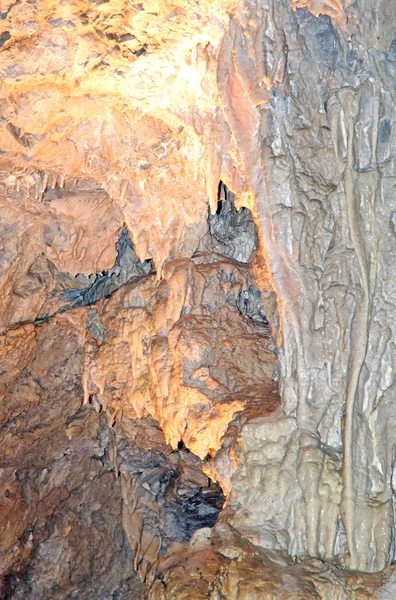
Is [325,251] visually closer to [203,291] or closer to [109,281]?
[203,291]

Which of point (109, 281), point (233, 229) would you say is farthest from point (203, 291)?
point (109, 281)

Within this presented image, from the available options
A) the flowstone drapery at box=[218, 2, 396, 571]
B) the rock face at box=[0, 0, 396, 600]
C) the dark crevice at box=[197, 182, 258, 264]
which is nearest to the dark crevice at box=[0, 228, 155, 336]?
the rock face at box=[0, 0, 396, 600]

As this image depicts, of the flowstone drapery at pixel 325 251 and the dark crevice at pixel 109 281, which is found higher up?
the flowstone drapery at pixel 325 251

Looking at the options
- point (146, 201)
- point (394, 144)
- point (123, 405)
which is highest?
point (394, 144)

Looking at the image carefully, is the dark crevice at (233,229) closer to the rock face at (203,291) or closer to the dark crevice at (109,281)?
the rock face at (203,291)

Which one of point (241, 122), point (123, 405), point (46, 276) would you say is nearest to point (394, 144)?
point (241, 122)

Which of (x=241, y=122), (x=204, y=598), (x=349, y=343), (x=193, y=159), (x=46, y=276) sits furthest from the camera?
(x=46, y=276)

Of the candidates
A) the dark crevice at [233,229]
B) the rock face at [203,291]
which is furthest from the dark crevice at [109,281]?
the dark crevice at [233,229]

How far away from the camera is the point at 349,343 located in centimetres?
383

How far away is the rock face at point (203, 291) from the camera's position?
3781 mm

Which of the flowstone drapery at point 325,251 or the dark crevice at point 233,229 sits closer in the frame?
the flowstone drapery at point 325,251

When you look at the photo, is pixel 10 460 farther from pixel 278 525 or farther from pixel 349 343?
pixel 349 343

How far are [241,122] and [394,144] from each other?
903mm

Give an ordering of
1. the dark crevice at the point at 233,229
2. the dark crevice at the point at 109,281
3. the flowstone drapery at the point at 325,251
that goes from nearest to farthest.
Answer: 1. the flowstone drapery at the point at 325,251
2. the dark crevice at the point at 233,229
3. the dark crevice at the point at 109,281
